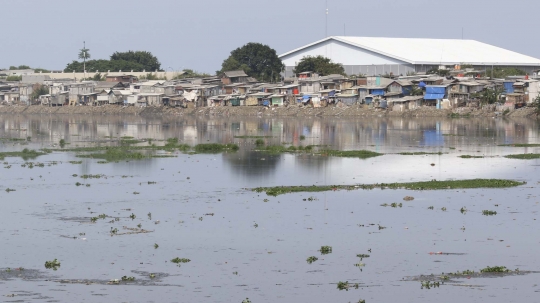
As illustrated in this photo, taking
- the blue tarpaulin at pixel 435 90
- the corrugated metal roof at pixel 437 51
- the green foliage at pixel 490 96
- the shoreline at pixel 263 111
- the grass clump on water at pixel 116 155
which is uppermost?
the corrugated metal roof at pixel 437 51

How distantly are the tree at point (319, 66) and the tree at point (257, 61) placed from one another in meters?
6.01

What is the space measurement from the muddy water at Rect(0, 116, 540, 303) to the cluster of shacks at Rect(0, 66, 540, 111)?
51.1m

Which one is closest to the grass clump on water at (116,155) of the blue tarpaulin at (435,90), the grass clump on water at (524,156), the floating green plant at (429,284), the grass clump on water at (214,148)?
the grass clump on water at (214,148)

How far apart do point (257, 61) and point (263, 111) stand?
21.9 meters

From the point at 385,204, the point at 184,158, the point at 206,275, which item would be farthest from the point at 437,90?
the point at 206,275

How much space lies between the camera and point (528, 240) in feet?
59.7

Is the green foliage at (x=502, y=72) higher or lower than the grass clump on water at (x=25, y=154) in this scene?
higher

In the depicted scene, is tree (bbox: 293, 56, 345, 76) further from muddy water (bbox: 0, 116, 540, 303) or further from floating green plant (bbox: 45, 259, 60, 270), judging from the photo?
floating green plant (bbox: 45, 259, 60, 270)

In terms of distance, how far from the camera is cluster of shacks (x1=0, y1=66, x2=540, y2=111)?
278ft

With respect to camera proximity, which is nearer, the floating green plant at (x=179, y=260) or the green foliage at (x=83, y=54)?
the floating green plant at (x=179, y=260)

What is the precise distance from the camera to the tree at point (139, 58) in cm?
14325

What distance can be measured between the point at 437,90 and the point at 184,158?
5158cm

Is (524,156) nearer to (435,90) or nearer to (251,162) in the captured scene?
(251,162)

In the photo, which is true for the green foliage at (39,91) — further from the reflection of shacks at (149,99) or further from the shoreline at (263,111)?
the reflection of shacks at (149,99)
